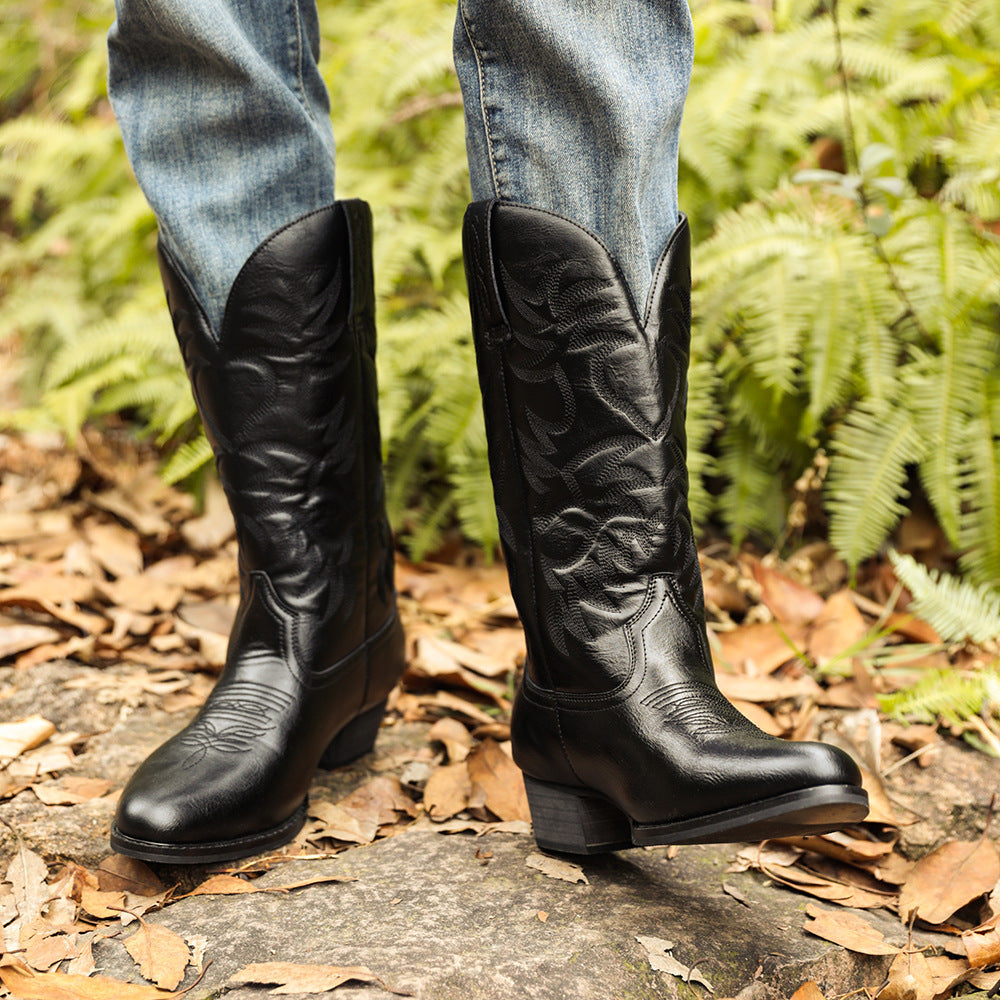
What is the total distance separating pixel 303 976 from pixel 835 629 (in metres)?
1.31

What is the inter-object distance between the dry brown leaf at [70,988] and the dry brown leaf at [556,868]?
0.44 meters

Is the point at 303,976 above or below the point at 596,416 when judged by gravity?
below

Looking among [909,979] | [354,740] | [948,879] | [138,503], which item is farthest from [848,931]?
[138,503]

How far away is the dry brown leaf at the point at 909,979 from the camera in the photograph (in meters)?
0.99

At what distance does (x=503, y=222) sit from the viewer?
3.43ft

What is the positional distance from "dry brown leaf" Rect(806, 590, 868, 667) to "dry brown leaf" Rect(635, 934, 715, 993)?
877mm

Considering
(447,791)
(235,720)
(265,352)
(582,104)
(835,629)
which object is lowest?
(835,629)

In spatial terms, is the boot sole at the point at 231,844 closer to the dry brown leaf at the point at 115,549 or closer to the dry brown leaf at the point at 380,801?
the dry brown leaf at the point at 380,801

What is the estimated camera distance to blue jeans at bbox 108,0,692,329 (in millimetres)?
981

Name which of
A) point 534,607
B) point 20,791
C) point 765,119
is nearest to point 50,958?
point 20,791

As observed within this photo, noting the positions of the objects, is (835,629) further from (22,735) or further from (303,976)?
(22,735)

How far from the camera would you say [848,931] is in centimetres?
105

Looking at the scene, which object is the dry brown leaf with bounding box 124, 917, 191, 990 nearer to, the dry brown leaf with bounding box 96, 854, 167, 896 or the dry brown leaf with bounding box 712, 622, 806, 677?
the dry brown leaf with bounding box 96, 854, 167, 896

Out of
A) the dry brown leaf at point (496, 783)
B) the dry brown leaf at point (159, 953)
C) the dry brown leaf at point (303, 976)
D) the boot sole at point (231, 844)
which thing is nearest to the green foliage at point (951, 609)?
the dry brown leaf at point (496, 783)
